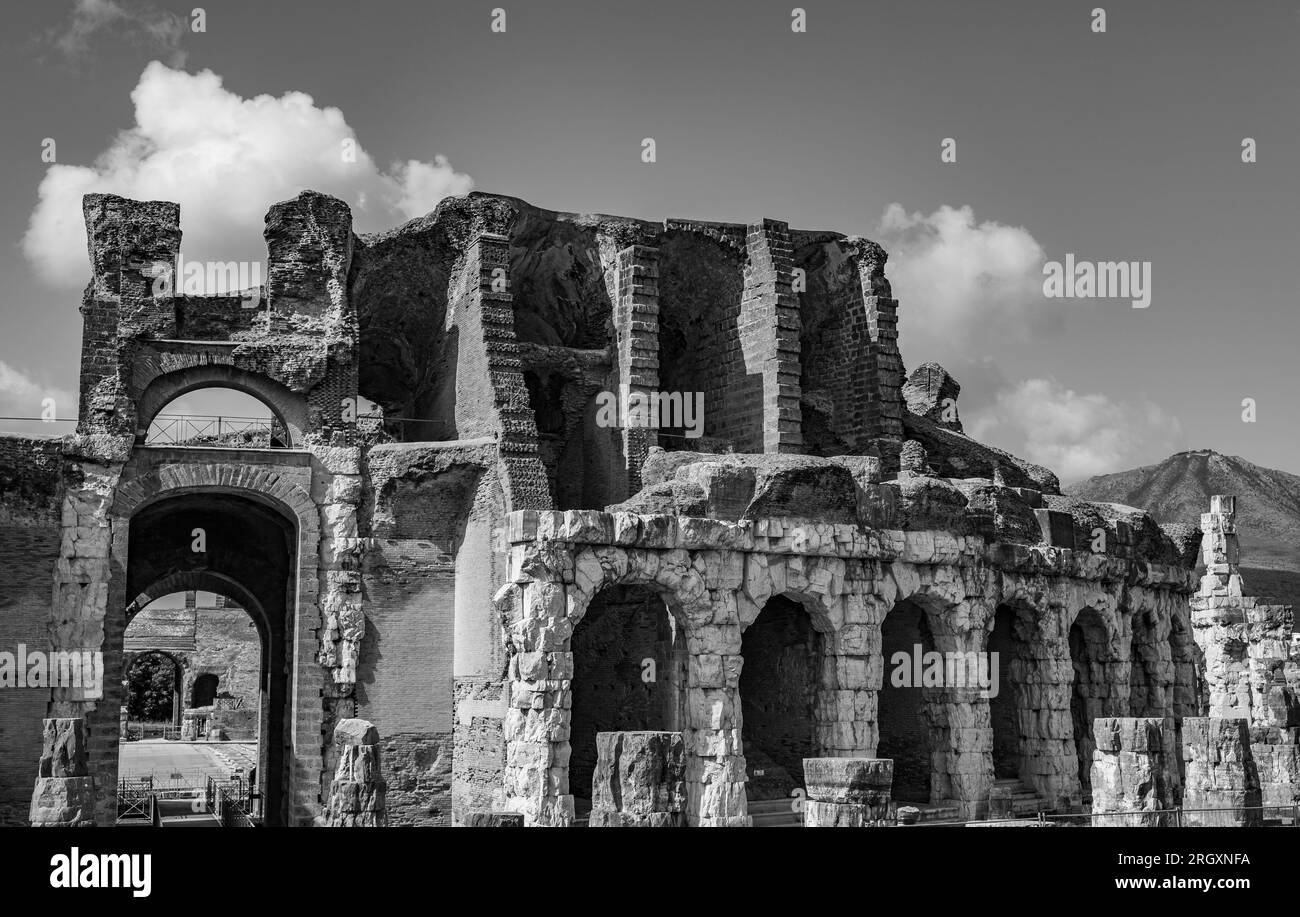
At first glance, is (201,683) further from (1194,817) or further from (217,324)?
(1194,817)

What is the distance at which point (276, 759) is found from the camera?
2866cm

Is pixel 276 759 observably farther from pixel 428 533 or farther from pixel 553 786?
pixel 553 786

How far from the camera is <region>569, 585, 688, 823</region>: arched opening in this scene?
26.3m

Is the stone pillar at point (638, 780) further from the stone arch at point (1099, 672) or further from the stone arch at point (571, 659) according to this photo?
the stone arch at point (1099, 672)

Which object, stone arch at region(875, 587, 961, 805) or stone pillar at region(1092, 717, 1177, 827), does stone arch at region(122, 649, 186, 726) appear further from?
stone pillar at region(1092, 717, 1177, 827)

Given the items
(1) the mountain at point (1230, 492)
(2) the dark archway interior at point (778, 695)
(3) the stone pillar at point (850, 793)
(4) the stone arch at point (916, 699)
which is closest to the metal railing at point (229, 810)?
(2) the dark archway interior at point (778, 695)

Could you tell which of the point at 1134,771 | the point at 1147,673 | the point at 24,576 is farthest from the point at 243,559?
the point at 1147,673

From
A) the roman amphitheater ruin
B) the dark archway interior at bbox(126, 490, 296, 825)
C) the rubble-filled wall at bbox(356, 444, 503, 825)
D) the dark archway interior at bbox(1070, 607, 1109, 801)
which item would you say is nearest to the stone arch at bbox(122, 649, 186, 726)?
the roman amphitheater ruin

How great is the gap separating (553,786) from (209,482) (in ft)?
25.8

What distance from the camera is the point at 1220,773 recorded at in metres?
21.2

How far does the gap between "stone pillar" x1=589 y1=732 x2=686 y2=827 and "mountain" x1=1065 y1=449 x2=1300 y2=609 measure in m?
45.1

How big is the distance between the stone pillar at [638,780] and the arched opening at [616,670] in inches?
329

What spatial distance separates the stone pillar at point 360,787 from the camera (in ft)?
61.9
